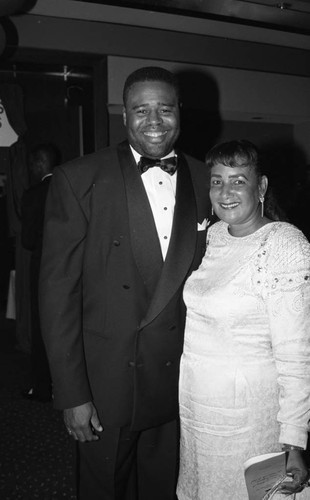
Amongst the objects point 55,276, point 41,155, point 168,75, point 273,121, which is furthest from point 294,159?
point 55,276

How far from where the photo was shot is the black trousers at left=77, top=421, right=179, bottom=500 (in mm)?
1860

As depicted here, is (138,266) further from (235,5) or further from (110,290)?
(235,5)

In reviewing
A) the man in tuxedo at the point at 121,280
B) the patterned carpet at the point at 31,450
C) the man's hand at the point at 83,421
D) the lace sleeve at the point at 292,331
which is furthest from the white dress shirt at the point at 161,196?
the patterned carpet at the point at 31,450

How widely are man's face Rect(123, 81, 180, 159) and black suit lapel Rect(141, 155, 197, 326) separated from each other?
0.15 meters

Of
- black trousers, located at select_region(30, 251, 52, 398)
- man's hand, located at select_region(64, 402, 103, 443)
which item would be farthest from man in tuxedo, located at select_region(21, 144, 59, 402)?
man's hand, located at select_region(64, 402, 103, 443)

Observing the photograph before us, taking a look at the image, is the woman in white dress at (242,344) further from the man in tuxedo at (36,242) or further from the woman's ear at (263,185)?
the man in tuxedo at (36,242)

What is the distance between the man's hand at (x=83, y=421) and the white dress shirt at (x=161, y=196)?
614 mm

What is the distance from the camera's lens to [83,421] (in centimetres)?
177

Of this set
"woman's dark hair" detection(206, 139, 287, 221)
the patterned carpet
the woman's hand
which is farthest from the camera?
the patterned carpet

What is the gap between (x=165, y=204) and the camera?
6.14 feet

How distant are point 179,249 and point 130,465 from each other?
0.83 meters

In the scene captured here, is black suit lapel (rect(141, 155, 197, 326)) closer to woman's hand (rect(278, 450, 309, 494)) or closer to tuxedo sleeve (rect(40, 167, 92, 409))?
tuxedo sleeve (rect(40, 167, 92, 409))

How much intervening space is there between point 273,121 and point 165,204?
4.29 m

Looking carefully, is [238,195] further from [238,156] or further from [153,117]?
[153,117]
